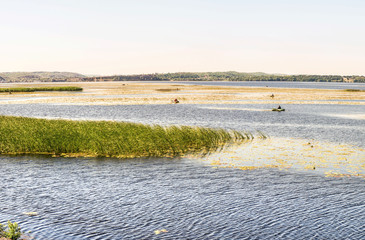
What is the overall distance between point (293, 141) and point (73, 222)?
28.6 meters

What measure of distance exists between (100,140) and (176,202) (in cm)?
1571

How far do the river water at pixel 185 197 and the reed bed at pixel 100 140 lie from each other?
2.16 m

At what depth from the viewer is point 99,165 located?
29.6m

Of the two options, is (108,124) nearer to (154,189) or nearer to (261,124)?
(154,189)

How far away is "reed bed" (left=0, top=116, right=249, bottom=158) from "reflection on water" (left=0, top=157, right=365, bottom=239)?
154 inches

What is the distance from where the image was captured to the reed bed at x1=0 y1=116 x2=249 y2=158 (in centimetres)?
3391

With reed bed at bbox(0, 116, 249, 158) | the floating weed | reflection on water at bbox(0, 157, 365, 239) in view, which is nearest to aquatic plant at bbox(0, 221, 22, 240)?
reflection on water at bbox(0, 157, 365, 239)

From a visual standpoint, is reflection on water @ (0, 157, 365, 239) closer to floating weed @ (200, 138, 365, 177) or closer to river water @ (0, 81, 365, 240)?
river water @ (0, 81, 365, 240)

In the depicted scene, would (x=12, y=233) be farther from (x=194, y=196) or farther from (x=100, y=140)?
(x=100, y=140)

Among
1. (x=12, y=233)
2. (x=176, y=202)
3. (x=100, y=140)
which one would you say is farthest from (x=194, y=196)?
(x=100, y=140)

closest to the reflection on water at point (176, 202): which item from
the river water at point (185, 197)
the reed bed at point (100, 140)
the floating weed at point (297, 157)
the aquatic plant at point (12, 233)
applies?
the river water at point (185, 197)

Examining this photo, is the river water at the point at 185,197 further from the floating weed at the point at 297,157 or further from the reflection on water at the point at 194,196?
the floating weed at the point at 297,157

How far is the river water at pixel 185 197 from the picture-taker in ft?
56.5

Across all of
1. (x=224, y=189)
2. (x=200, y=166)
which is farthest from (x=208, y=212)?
(x=200, y=166)
